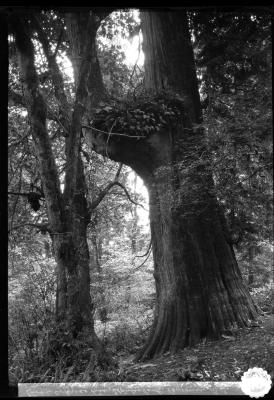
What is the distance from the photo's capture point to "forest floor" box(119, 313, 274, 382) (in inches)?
138

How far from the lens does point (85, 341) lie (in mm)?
4207

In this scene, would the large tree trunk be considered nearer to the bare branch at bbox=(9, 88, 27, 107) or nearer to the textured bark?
the textured bark

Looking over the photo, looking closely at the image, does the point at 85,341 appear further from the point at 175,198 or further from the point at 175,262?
the point at 175,198

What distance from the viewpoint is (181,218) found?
15.3 feet

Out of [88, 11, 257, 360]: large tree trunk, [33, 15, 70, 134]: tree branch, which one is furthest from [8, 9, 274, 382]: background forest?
[88, 11, 257, 360]: large tree trunk

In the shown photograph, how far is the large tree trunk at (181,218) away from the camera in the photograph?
14.3 feet

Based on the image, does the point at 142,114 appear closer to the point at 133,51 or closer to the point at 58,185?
the point at 133,51

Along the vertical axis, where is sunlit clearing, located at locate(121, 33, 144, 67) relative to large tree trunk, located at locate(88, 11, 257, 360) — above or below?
above

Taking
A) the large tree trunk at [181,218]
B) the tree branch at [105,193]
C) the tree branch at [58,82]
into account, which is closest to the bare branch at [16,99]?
the tree branch at [58,82]

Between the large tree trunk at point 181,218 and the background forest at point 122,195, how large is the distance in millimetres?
164

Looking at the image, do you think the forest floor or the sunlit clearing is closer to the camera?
the forest floor

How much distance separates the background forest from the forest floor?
2 cm

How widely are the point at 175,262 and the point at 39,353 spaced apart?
1.84 meters
